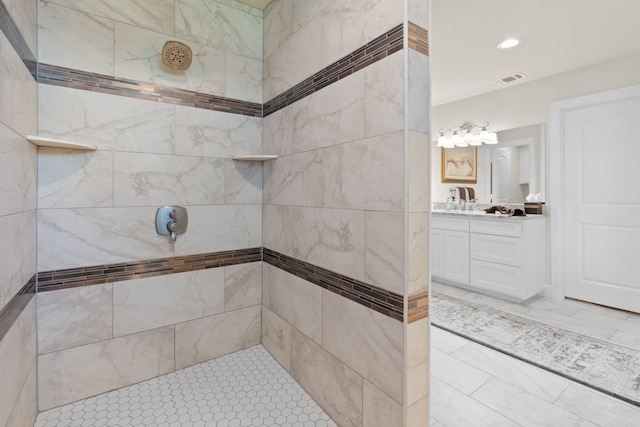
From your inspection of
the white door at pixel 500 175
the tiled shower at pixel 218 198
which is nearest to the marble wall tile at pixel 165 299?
the tiled shower at pixel 218 198

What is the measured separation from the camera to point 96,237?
1682mm

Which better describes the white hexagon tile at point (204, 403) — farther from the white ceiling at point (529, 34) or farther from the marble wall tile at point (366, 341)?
the white ceiling at point (529, 34)

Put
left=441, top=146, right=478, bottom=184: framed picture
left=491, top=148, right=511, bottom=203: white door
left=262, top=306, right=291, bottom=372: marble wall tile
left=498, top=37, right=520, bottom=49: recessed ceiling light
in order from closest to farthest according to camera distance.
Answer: left=262, top=306, right=291, bottom=372: marble wall tile
left=498, top=37, right=520, bottom=49: recessed ceiling light
left=491, top=148, right=511, bottom=203: white door
left=441, top=146, right=478, bottom=184: framed picture

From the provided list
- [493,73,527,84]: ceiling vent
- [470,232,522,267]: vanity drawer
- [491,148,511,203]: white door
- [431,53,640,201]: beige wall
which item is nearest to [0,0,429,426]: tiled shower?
[470,232,522,267]: vanity drawer

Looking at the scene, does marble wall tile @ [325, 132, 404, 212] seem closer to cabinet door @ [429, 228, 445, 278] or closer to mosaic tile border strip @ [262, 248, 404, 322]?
mosaic tile border strip @ [262, 248, 404, 322]

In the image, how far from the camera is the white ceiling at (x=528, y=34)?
2104 millimetres

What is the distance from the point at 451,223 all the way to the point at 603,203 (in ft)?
4.57

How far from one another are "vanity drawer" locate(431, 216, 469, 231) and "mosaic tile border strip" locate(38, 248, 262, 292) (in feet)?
8.01

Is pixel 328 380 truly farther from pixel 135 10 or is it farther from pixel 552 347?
pixel 135 10

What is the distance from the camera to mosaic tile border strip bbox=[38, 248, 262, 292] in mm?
1586

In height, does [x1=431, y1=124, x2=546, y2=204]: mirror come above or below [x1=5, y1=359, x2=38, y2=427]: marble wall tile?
above

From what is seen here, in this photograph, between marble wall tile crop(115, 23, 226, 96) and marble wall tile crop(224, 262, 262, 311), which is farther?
marble wall tile crop(224, 262, 262, 311)

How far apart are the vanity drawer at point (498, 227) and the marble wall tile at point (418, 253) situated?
2.39 m

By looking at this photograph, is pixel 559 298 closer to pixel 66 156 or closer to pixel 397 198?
pixel 397 198
